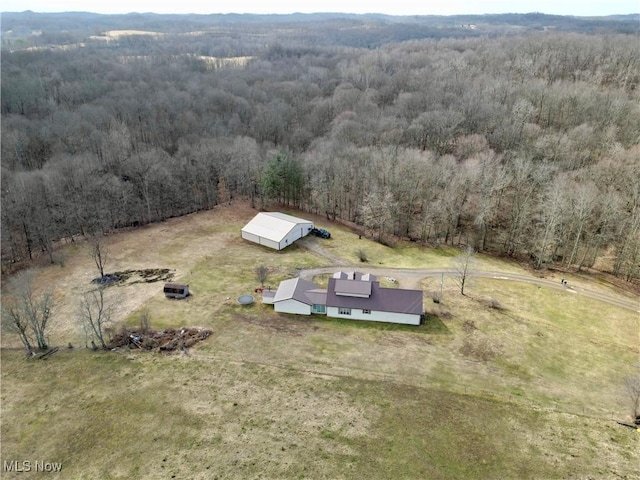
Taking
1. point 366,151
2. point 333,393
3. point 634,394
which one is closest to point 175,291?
point 333,393

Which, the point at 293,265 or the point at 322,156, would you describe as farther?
the point at 322,156

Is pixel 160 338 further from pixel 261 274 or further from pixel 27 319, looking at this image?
pixel 261 274

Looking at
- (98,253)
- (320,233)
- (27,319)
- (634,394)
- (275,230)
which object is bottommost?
(320,233)

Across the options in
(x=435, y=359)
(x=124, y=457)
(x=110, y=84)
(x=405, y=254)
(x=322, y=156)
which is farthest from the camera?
(x=110, y=84)

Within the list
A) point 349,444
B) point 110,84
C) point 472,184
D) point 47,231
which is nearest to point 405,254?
point 472,184

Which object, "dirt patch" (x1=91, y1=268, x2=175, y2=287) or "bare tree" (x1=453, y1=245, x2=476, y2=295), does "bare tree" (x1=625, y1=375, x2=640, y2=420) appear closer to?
"bare tree" (x1=453, y1=245, x2=476, y2=295)

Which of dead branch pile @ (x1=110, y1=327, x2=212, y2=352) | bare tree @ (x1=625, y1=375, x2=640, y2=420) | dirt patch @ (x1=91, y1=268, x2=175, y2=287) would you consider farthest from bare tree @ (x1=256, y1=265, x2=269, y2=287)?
bare tree @ (x1=625, y1=375, x2=640, y2=420)

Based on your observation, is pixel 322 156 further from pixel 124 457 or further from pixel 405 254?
pixel 124 457
